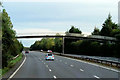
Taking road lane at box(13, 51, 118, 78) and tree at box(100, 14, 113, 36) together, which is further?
tree at box(100, 14, 113, 36)

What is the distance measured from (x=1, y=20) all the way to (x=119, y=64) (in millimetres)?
14678

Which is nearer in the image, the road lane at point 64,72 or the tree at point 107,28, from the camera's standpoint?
the road lane at point 64,72

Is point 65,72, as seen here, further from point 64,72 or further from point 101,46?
point 101,46

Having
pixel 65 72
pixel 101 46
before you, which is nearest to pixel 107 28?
pixel 101 46

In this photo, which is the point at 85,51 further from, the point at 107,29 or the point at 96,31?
the point at 96,31

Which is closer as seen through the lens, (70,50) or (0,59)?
(0,59)

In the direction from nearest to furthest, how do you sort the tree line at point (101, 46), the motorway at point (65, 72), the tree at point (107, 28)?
the motorway at point (65, 72) → the tree line at point (101, 46) → the tree at point (107, 28)

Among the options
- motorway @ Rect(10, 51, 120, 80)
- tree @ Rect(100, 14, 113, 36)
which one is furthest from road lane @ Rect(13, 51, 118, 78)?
tree @ Rect(100, 14, 113, 36)

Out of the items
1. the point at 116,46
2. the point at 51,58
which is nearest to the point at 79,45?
the point at 116,46

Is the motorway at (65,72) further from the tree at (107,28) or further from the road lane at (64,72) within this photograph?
the tree at (107,28)

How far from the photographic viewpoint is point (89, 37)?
8369 centimetres

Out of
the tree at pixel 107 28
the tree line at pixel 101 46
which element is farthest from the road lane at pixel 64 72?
the tree at pixel 107 28

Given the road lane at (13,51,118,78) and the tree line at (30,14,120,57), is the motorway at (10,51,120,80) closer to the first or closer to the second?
the road lane at (13,51,118,78)

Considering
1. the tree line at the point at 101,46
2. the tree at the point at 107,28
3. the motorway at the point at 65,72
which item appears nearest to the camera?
the motorway at the point at 65,72
